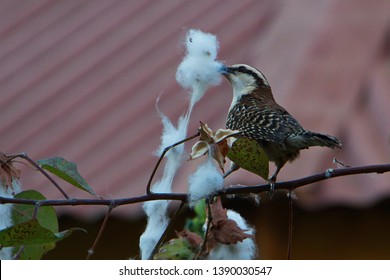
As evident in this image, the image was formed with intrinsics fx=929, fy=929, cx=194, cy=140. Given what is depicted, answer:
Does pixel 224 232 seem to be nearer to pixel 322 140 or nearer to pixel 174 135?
pixel 174 135

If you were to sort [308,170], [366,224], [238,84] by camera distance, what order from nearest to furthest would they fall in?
[238,84] < [308,170] < [366,224]

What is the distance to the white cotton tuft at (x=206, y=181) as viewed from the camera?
1322mm

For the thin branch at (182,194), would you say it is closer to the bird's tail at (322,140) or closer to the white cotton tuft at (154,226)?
the white cotton tuft at (154,226)

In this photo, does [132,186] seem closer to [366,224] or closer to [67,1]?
[366,224]

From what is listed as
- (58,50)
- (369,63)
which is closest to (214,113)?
(369,63)

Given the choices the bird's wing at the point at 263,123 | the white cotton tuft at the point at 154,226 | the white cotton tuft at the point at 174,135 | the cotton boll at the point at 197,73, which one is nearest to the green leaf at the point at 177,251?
the white cotton tuft at the point at 154,226

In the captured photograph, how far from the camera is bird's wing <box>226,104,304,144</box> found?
252 cm

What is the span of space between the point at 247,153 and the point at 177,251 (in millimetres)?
183

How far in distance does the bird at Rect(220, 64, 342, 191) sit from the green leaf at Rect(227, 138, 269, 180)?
77 centimetres

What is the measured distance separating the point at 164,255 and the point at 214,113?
127 inches

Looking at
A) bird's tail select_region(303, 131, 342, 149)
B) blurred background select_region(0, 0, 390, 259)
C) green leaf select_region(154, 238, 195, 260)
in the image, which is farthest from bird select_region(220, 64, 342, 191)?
green leaf select_region(154, 238, 195, 260)

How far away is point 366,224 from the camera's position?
400 centimetres

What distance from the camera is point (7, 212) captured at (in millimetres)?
1423

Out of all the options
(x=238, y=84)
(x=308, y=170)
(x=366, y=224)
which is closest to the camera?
(x=238, y=84)
